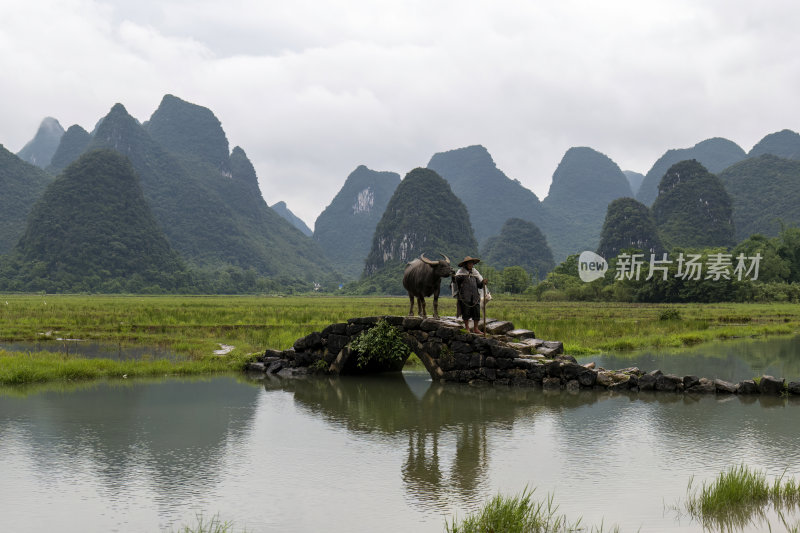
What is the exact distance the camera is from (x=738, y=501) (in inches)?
199

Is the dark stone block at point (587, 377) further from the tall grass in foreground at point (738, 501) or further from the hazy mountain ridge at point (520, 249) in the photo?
the hazy mountain ridge at point (520, 249)

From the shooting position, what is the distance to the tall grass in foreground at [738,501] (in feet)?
15.7

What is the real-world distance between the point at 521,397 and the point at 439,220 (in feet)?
332

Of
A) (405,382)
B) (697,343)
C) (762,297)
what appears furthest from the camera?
(762,297)

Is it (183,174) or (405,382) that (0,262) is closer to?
(183,174)

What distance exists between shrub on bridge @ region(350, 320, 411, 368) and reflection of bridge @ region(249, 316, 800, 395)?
0.15 meters

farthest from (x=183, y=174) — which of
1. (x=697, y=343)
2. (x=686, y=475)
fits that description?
(x=686, y=475)

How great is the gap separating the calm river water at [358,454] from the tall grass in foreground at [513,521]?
0.21 metres

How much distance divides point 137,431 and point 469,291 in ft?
20.3

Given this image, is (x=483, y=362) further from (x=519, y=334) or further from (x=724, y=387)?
(x=724, y=387)

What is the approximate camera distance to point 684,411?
→ 8.98 meters

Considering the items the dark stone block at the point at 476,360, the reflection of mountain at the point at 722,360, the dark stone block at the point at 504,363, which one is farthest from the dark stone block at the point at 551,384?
the reflection of mountain at the point at 722,360

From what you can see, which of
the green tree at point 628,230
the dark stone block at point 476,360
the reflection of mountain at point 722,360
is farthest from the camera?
the green tree at point 628,230

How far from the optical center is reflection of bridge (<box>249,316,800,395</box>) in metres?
10.5
